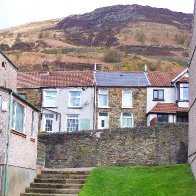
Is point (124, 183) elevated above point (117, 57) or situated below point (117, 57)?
below

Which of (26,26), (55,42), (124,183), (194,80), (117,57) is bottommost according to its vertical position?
(124,183)

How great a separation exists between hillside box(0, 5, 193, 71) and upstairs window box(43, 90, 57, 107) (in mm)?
26192

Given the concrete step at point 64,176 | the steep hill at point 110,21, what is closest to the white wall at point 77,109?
the concrete step at point 64,176

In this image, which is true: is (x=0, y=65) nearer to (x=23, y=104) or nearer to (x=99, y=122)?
(x=23, y=104)

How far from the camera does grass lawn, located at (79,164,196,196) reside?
19467 millimetres

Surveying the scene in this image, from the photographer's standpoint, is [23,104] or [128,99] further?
[128,99]

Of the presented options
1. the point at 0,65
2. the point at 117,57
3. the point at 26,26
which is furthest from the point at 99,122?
the point at 26,26

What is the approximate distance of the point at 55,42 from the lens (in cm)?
10256

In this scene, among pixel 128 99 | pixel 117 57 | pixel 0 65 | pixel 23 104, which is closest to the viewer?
pixel 23 104

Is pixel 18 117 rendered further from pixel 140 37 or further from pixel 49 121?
pixel 140 37

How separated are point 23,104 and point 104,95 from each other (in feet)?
79.7

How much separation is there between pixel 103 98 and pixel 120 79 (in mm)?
3207

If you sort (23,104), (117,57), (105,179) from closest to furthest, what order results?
(23,104), (105,179), (117,57)

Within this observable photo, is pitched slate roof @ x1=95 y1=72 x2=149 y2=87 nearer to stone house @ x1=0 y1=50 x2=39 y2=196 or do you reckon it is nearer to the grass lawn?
the grass lawn
